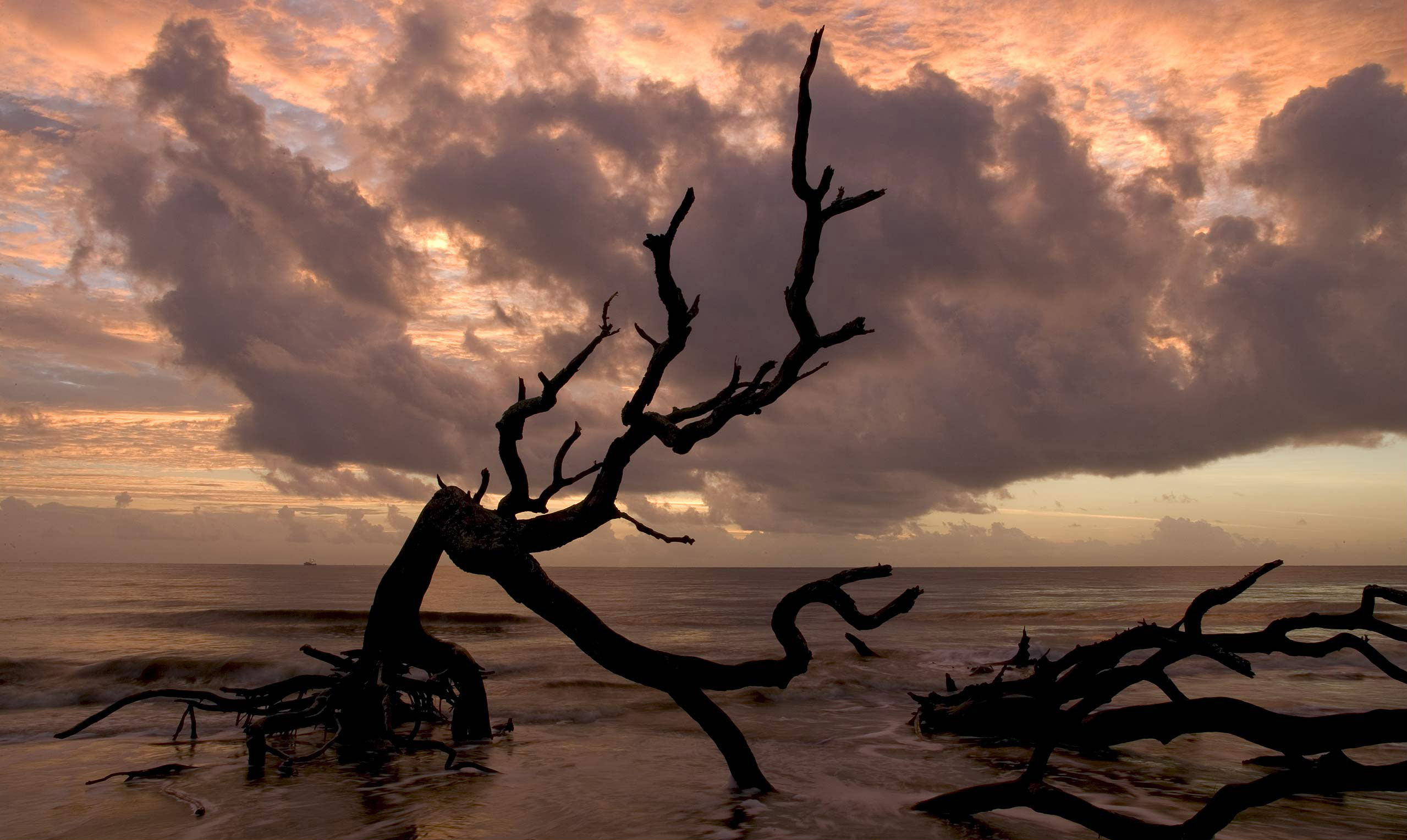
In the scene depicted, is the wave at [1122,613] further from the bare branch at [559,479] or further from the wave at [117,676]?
the bare branch at [559,479]

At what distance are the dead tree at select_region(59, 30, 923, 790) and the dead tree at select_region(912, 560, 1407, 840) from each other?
1489 millimetres

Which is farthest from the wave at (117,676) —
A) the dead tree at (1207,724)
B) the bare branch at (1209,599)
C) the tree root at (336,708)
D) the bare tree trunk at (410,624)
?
the bare branch at (1209,599)

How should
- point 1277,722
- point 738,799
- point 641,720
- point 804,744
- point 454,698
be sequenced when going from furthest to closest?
point 641,720 < point 804,744 < point 454,698 < point 738,799 < point 1277,722

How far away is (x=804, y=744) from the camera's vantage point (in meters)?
11.1

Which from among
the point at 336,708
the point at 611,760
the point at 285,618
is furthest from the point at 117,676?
the point at 285,618

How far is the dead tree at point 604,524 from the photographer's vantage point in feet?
20.7

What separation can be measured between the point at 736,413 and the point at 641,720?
8269 millimetres

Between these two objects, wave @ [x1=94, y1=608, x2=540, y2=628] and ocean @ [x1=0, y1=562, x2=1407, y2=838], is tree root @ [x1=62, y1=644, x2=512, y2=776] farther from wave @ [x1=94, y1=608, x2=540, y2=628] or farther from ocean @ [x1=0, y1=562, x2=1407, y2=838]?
wave @ [x1=94, y1=608, x2=540, y2=628]

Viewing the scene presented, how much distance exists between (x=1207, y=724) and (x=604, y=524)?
4882 millimetres

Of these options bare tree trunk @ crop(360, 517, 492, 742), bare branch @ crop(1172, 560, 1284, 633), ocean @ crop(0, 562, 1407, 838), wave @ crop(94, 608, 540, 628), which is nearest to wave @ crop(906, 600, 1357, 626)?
ocean @ crop(0, 562, 1407, 838)

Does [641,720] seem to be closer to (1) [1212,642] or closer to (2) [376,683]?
(2) [376,683]

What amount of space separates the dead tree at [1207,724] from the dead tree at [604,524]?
1489 mm

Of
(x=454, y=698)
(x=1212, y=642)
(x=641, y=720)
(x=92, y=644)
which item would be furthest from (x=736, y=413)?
(x=92, y=644)

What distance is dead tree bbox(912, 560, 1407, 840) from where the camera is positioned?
4539 mm
